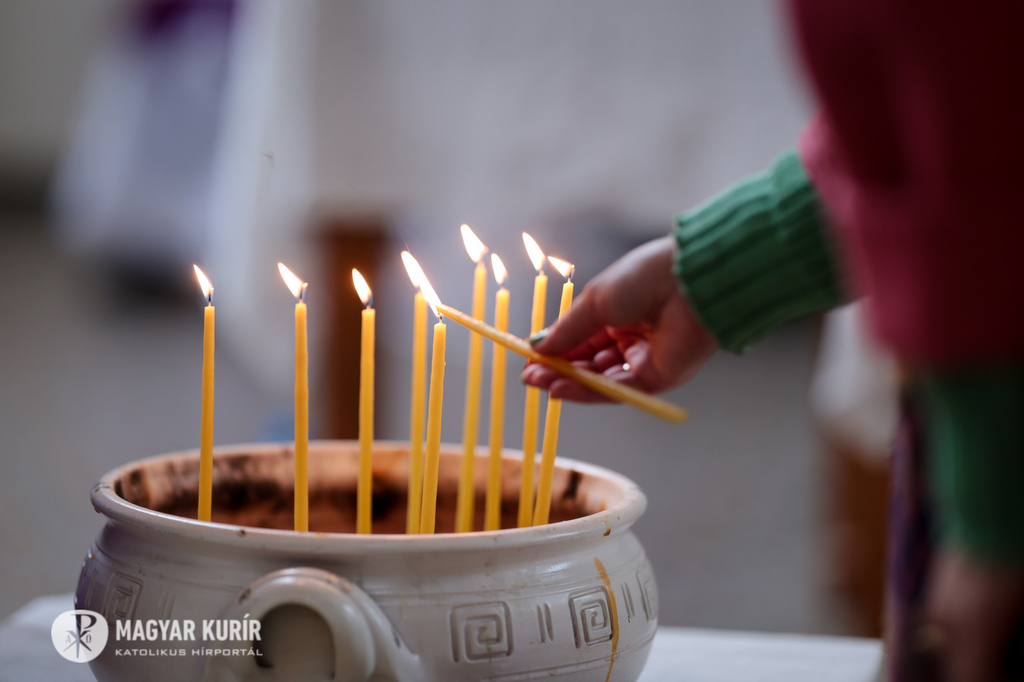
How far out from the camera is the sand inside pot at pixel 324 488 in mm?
475

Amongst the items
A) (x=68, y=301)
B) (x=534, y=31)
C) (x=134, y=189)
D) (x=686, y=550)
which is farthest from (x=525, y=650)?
(x=68, y=301)

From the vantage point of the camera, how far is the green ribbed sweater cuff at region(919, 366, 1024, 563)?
0.73 feet

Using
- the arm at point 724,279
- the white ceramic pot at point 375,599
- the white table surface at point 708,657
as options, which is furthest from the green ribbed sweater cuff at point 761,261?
the white table surface at point 708,657

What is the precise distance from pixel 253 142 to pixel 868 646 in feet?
2.00

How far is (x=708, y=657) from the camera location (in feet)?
1.76

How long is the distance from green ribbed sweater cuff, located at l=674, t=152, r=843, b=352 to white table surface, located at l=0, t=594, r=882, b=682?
22 cm

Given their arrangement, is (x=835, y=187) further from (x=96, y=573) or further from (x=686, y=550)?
(x=686, y=550)

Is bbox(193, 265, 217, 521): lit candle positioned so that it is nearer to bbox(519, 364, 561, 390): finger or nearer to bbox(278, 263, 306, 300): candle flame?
bbox(278, 263, 306, 300): candle flame

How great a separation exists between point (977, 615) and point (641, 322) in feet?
0.85

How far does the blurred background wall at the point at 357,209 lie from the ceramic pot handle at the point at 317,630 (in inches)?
11.9

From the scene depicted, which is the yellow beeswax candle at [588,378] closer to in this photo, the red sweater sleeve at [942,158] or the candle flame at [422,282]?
the candle flame at [422,282]

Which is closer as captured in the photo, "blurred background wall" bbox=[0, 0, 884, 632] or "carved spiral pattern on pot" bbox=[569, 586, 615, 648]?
"carved spiral pattern on pot" bbox=[569, 586, 615, 648]

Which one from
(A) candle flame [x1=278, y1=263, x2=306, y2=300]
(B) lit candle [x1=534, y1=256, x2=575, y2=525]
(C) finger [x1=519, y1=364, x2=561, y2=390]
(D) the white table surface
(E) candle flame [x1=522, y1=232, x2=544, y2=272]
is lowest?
(D) the white table surface

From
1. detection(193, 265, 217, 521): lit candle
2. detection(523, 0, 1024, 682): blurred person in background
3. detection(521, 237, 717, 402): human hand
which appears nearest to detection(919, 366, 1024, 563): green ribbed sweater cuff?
detection(523, 0, 1024, 682): blurred person in background
